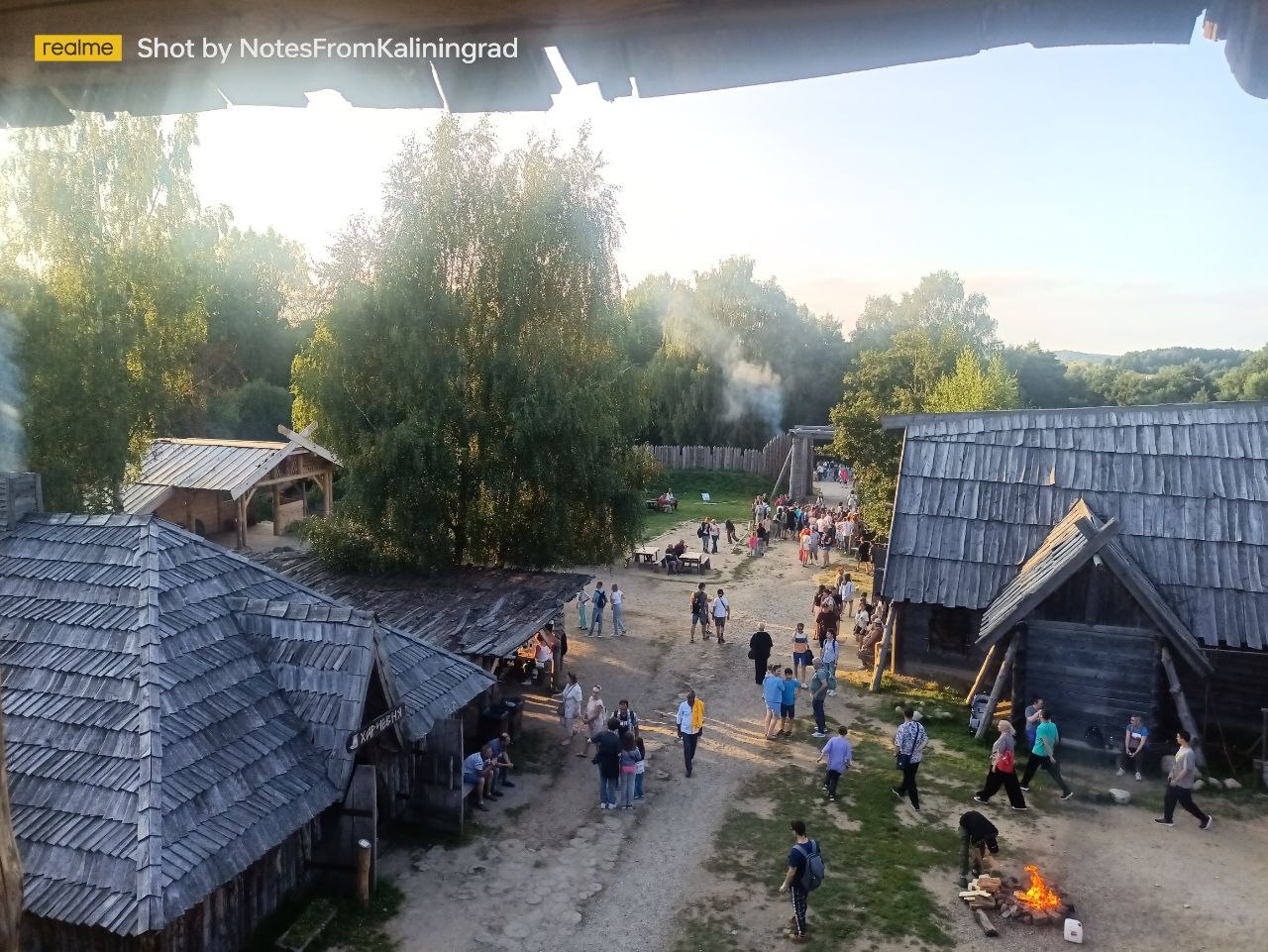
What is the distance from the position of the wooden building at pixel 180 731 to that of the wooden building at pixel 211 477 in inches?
648

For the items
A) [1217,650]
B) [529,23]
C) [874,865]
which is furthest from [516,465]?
[529,23]

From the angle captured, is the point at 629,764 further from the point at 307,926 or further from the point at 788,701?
the point at 307,926

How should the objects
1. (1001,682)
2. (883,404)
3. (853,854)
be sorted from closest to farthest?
(853,854) → (1001,682) → (883,404)

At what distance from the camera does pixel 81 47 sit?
3.12 metres


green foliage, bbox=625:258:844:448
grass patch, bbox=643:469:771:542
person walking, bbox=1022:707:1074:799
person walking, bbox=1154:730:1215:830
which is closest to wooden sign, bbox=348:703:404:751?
person walking, bbox=1022:707:1074:799

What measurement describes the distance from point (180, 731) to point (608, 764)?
6311mm

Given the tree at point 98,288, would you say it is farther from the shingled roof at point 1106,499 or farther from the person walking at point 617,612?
the shingled roof at point 1106,499

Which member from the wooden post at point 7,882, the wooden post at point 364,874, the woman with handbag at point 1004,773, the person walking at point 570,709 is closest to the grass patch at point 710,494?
the person walking at point 570,709

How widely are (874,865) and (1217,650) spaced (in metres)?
8.76

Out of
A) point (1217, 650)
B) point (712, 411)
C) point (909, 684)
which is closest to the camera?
point (1217, 650)

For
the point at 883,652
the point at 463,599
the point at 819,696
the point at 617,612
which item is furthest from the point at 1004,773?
the point at 617,612

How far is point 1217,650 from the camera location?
1605 centimetres

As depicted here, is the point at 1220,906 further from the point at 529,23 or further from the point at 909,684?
the point at 529,23

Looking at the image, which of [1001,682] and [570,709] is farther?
[570,709]
